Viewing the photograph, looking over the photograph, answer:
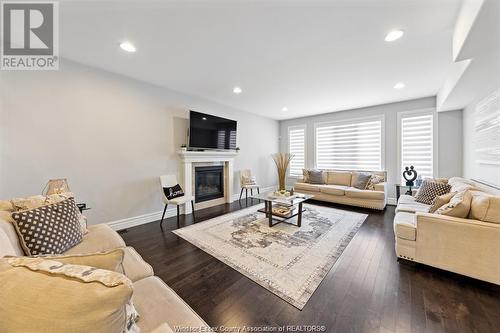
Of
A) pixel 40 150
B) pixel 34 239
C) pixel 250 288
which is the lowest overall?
pixel 250 288

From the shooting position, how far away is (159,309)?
962mm

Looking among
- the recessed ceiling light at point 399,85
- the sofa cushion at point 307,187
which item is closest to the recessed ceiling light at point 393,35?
the recessed ceiling light at point 399,85

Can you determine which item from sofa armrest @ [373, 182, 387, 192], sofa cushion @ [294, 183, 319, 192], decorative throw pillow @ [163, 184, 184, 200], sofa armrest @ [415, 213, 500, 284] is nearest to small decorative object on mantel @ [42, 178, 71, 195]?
decorative throw pillow @ [163, 184, 184, 200]

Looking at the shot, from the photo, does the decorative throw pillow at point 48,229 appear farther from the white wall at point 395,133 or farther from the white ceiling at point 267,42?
the white wall at point 395,133

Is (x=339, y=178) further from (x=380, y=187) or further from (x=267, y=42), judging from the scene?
(x=267, y=42)

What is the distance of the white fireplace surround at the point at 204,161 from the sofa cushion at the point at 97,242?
2173 millimetres

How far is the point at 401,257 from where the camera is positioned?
218cm

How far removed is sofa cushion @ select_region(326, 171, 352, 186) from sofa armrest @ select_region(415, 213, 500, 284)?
3055 mm

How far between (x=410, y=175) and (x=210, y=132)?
466cm

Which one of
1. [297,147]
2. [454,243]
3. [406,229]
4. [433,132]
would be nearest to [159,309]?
[406,229]

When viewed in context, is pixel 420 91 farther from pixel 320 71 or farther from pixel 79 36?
pixel 79 36

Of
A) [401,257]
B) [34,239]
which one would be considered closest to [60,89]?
[34,239]

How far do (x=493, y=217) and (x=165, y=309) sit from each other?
9.28 ft

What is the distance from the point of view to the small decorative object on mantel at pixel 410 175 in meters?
4.20
